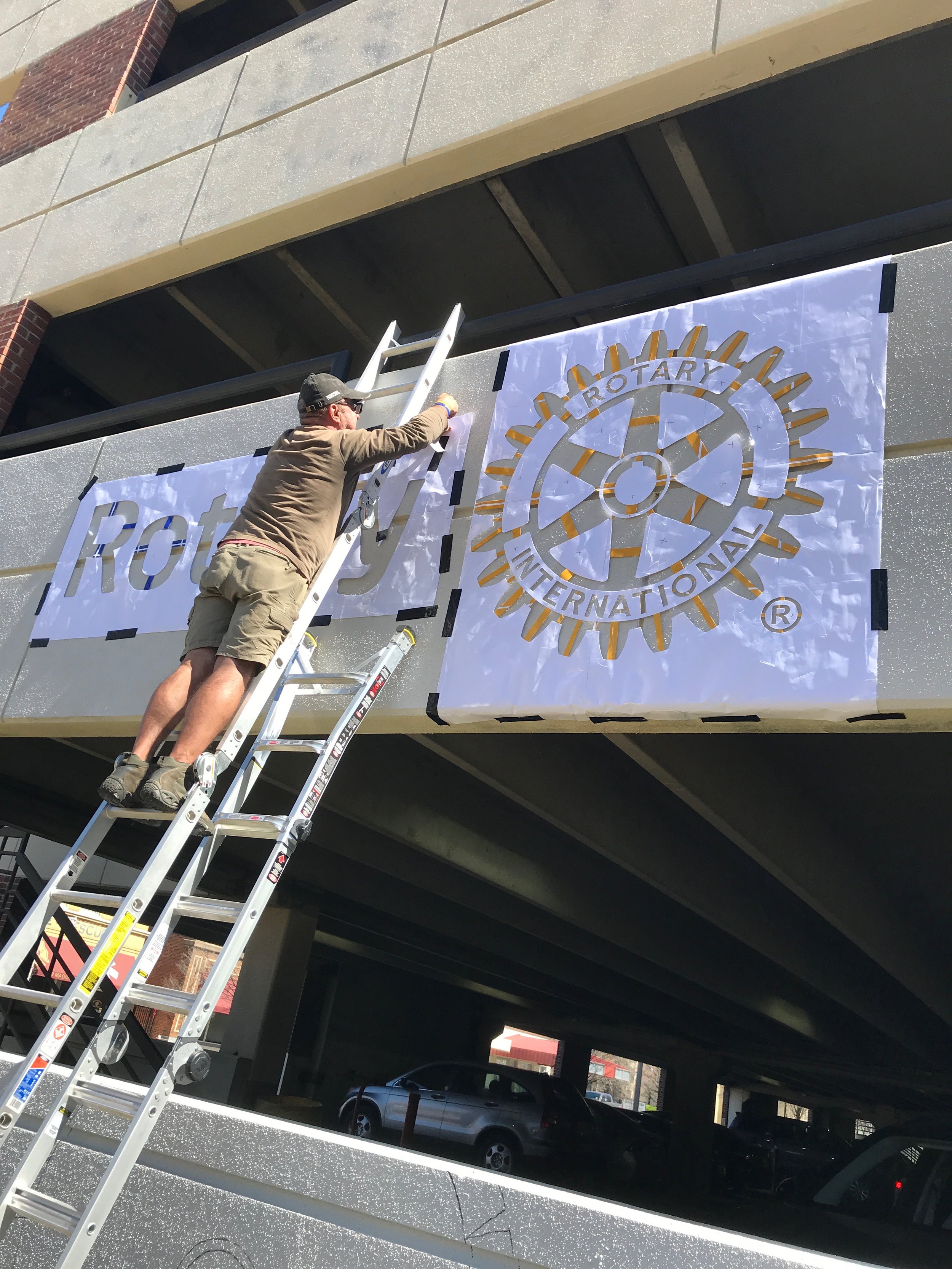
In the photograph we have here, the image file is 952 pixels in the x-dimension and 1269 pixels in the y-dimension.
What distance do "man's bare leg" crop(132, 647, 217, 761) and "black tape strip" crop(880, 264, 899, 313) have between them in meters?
2.81

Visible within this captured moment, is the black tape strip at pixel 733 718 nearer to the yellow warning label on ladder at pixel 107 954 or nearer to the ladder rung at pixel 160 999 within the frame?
the ladder rung at pixel 160 999

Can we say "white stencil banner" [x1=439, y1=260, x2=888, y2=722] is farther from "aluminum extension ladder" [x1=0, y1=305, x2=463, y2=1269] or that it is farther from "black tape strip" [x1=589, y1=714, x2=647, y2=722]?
"aluminum extension ladder" [x1=0, y1=305, x2=463, y2=1269]

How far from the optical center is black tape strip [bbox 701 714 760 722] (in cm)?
331

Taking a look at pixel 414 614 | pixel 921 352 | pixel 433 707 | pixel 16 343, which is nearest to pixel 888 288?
pixel 921 352

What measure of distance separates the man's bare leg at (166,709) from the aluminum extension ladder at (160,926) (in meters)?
0.20

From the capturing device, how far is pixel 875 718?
313cm

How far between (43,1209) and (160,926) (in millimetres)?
751

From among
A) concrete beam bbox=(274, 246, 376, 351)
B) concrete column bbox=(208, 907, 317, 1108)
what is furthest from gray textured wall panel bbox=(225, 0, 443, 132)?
concrete column bbox=(208, 907, 317, 1108)

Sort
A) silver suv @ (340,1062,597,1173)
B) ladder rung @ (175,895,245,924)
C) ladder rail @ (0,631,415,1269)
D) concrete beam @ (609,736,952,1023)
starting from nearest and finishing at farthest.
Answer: ladder rail @ (0,631,415,1269) → ladder rung @ (175,895,245,924) → concrete beam @ (609,736,952,1023) → silver suv @ (340,1062,597,1173)

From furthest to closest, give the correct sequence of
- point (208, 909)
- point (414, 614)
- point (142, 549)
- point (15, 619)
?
point (15, 619)
point (142, 549)
point (414, 614)
point (208, 909)

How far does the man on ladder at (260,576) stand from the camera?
3.43m

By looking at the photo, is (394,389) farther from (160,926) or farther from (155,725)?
(160,926)

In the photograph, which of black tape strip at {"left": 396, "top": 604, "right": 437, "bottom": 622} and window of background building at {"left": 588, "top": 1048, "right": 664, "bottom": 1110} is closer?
black tape strip at {"left": 396, "top": 604, "right": 437, "bottom": 622}

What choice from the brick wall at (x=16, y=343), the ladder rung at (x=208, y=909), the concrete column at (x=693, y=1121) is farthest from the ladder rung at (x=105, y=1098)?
the concrete column at (x=693, y=1121)
